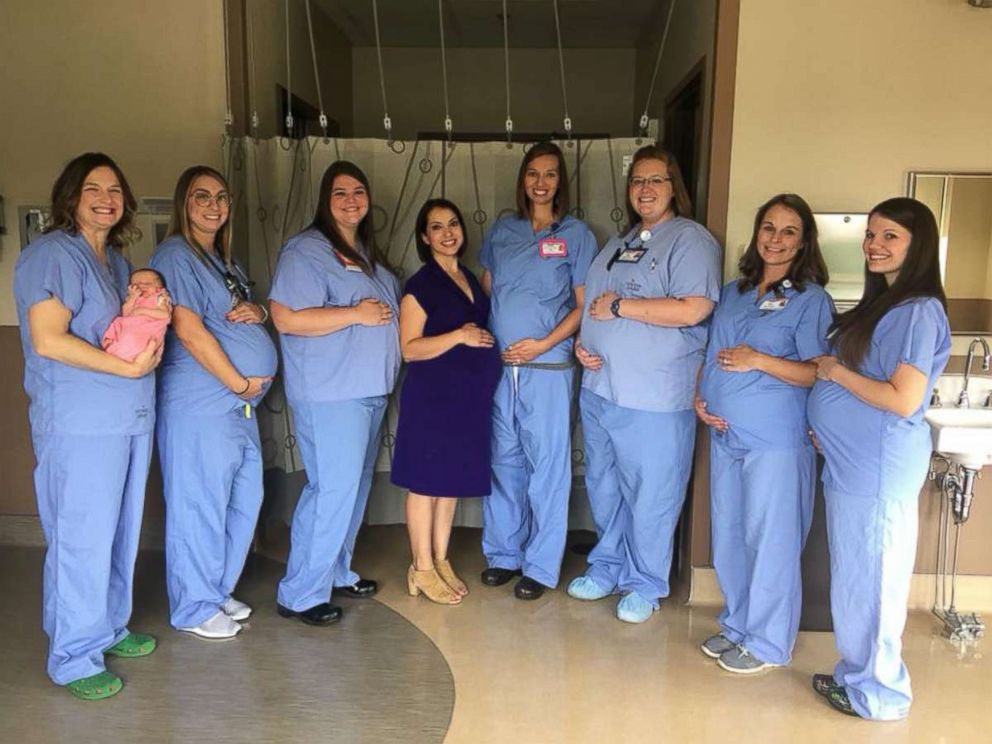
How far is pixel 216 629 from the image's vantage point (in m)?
2.57

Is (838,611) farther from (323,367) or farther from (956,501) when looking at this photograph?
(323,367)

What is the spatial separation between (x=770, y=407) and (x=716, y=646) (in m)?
0.80

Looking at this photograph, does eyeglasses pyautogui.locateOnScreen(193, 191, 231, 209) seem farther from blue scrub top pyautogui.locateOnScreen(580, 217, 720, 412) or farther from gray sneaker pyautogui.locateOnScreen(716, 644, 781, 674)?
gray sneaker pyautogui.locateOnScreen(716, 644, 781, 674)

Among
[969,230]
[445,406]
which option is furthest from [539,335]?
[969,230]

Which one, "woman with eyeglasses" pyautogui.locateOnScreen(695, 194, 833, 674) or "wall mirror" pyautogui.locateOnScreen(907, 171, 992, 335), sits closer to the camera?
"woman with eyeglasses" pyautogui.locateOnScreen(695, 194, 833, 674)

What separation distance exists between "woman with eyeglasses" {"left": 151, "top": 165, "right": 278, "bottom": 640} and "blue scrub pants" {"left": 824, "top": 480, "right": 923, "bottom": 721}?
1783 mm

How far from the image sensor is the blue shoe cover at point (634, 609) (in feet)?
8.91

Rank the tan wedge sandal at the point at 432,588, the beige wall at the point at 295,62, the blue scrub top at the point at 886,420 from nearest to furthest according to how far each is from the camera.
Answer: the blue scrub top at the point at 886,420, the tan wedge sandal at the point at 432,588, the beige wall at the point at 295,62

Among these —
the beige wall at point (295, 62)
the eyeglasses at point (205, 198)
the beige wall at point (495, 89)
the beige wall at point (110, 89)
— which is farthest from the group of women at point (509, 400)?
the beige wall at point (495, 89)

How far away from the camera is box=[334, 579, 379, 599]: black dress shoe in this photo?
114 inches

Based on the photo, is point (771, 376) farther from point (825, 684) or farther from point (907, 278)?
point (825, 684)

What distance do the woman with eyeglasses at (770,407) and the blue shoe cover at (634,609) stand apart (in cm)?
32

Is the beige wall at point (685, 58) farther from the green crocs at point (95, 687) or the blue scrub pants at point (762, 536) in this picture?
the green crocs at point (95, 687)

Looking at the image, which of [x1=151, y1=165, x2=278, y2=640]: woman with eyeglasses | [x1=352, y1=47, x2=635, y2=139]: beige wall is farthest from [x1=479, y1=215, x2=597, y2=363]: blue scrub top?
[x1=352, y1=47, x2=635, y2=139]: beige wall
